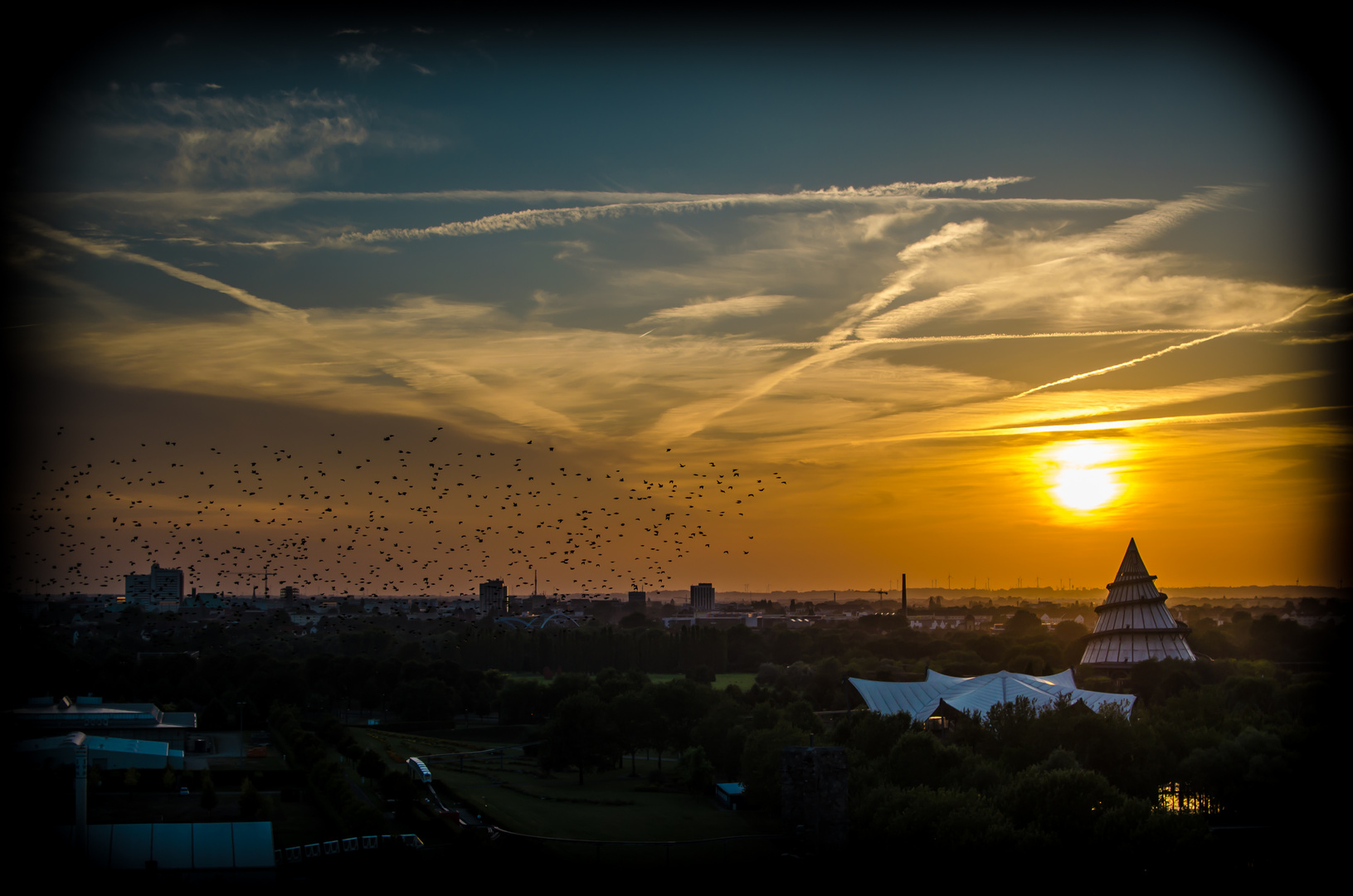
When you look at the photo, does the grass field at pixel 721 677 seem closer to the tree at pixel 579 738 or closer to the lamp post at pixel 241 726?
the lamp post at pixel 241 726

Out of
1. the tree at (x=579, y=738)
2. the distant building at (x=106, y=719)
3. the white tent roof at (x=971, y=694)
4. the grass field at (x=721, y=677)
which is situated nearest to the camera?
the distant building at (x=106, y=719)

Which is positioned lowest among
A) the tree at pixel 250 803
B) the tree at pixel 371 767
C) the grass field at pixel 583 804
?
the grass field at pixel 583 804

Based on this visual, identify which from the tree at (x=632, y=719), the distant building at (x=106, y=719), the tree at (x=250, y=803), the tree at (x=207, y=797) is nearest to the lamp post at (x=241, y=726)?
the distant building at (x=106, y=719)

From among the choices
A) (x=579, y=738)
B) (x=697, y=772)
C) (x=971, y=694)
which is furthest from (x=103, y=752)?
(x=971, y=694)

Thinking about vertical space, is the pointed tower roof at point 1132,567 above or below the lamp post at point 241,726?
above

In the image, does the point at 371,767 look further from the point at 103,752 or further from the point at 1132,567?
the point at 1132,567

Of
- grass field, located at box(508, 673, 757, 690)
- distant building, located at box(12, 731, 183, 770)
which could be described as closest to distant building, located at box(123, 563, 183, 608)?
grass field, located at box(508, 673, 757, 690)

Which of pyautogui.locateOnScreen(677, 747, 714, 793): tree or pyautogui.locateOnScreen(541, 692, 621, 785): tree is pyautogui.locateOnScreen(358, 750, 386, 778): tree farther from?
pyautogui.locateOnScreen(677, 747, 714, 793): tree
